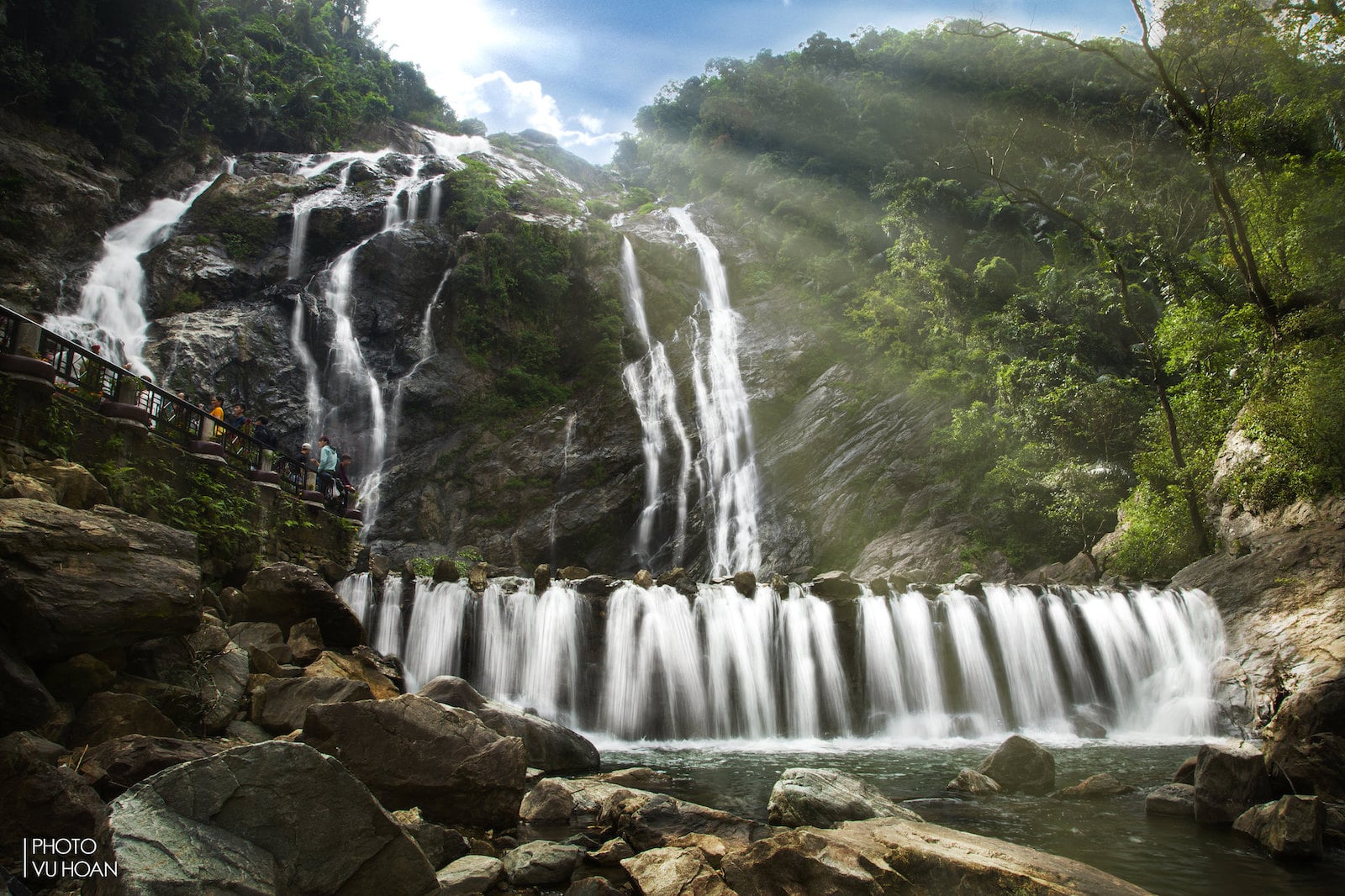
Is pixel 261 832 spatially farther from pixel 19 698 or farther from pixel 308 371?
pixel 308 371

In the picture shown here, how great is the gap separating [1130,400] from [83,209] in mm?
42087

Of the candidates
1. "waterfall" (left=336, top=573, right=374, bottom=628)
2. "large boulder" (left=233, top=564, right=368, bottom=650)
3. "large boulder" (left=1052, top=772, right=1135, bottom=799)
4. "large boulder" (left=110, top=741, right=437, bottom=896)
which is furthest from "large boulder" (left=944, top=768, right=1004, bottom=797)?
"waterfall" (left=336, top=573, right=374, bottom=628)

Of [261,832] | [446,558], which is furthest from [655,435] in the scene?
[261,832]

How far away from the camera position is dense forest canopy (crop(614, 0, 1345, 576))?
15.6m

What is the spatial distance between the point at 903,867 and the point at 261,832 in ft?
12.5

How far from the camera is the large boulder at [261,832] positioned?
3473mm

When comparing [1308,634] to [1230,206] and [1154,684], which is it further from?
[1230,206]

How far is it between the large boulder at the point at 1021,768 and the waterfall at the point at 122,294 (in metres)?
28.0

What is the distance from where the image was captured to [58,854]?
4.14 meters

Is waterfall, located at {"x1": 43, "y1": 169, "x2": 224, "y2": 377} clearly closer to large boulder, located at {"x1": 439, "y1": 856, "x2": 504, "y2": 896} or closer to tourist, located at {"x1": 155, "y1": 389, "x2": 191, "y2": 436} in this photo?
tourist, located at {"x1": 155, "y1": 389, "x2": 191, "y2": 436}

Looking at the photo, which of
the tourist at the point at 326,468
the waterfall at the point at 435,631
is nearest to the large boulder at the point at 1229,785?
the waterfall at the point at 435,631

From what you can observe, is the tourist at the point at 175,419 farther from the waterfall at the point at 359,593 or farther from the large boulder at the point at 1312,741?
the large boulder at the point at 1312,741

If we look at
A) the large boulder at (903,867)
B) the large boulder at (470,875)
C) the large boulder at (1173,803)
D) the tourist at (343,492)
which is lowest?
the large boulder at (1173,803)

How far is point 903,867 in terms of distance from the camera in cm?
439
